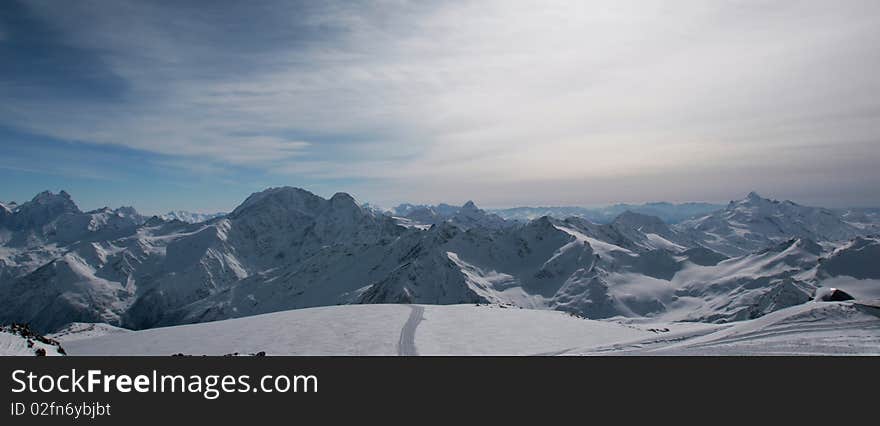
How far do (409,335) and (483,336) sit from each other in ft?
16.7

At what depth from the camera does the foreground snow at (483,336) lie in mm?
20250

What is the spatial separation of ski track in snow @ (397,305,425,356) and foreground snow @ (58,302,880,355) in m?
0.07

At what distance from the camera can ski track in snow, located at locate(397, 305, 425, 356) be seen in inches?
1037

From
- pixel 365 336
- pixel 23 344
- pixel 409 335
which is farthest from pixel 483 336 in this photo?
pixel 23 344

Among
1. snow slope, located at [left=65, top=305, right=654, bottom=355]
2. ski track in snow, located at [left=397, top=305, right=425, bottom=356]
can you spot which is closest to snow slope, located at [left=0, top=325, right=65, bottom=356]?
snow slope, located at [left=65, top=305, right=654, bottom=355]

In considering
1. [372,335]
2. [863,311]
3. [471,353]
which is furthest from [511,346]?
[863,311]

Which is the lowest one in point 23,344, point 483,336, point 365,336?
point 483,336

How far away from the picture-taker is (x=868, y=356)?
16.6 metres

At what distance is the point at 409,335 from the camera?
30.1 metres

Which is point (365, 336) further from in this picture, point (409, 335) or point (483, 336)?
point (483, 336)

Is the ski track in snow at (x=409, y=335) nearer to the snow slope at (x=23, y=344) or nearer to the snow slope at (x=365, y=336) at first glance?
the snow slope at (x=365, y=336)
